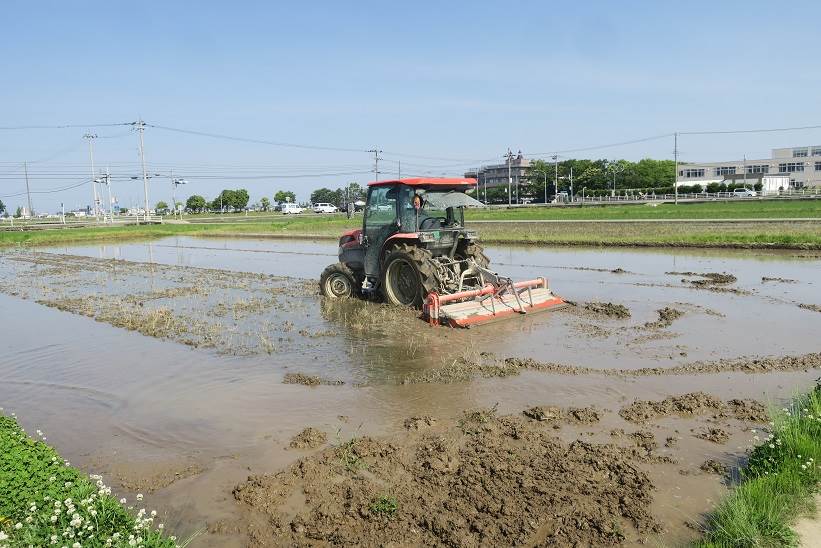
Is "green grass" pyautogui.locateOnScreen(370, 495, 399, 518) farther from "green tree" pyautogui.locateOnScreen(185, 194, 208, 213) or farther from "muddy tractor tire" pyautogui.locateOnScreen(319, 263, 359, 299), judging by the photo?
"green tree" pyautogui.locateOnScreen(185, 194, 208, 213)

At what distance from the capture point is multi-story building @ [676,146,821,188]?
94750 mm

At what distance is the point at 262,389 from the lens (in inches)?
277

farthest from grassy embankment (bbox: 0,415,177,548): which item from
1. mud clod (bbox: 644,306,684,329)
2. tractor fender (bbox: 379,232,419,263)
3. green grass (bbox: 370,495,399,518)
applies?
mud clod (bbox: 644,306,684,329)

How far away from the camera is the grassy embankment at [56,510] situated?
11.0 feet

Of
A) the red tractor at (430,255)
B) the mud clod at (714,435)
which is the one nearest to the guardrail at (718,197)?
the red tractor at (430,255)

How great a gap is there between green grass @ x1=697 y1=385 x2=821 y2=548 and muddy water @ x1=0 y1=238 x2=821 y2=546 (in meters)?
0.30

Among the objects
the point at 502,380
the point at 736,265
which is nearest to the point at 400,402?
the point at 502,380

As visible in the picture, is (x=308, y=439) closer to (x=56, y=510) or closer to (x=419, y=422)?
(x=419, y=422)

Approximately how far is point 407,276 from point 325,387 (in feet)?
13.9

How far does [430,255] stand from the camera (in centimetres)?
1058

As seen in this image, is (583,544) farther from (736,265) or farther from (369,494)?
(736,265)

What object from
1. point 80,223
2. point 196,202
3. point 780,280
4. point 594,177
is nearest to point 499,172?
point 594,177

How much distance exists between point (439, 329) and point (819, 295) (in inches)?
295

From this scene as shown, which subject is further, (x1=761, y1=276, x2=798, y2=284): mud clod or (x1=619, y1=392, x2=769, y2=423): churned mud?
(x1=761, y1=276, x2=798, y2=284): mud clod
